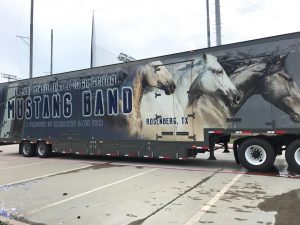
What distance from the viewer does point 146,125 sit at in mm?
14062

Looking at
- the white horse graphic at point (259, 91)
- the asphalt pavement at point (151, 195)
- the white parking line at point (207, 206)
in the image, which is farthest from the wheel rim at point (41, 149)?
the white parking line at point (207, 206)

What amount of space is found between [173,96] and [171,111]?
0.50 meters

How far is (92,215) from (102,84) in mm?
8862

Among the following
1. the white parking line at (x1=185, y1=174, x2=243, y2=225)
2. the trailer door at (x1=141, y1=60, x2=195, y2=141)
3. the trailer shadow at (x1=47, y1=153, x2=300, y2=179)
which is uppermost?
the trailer door at (x1=141, y1=60, x2=195, y2=141)

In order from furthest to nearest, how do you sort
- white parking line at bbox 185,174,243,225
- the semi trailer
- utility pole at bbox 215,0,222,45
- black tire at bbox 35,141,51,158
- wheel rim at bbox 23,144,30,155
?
1. utility pole at bbox 215,0,222,45
2. wheel rim at bbox 23,144,30,155
3. black tire at bbox 35,141,51,158
4. the semi trailer
5. white parking line at bbox 185,174,243,225

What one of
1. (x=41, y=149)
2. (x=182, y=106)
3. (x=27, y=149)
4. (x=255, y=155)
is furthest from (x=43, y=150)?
(x=255, y=155)

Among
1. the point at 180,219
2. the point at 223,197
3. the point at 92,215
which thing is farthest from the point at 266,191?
the point at 92,215

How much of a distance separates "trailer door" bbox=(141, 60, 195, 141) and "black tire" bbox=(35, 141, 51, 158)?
573cm

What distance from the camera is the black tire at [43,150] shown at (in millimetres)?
17781

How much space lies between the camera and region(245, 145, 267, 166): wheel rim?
11594 millimetres

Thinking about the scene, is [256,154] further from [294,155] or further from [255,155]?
[294,155]

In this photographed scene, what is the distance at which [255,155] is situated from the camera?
11.8 m

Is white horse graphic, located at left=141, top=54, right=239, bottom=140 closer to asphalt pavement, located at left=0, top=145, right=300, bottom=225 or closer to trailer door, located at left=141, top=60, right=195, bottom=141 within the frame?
trailer door, located at left=141, top=60, right=195, bottom=141

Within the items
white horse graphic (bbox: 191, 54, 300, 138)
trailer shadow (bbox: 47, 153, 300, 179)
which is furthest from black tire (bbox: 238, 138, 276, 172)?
white horse graphic (bbox: 191, 54, 300, 138)
